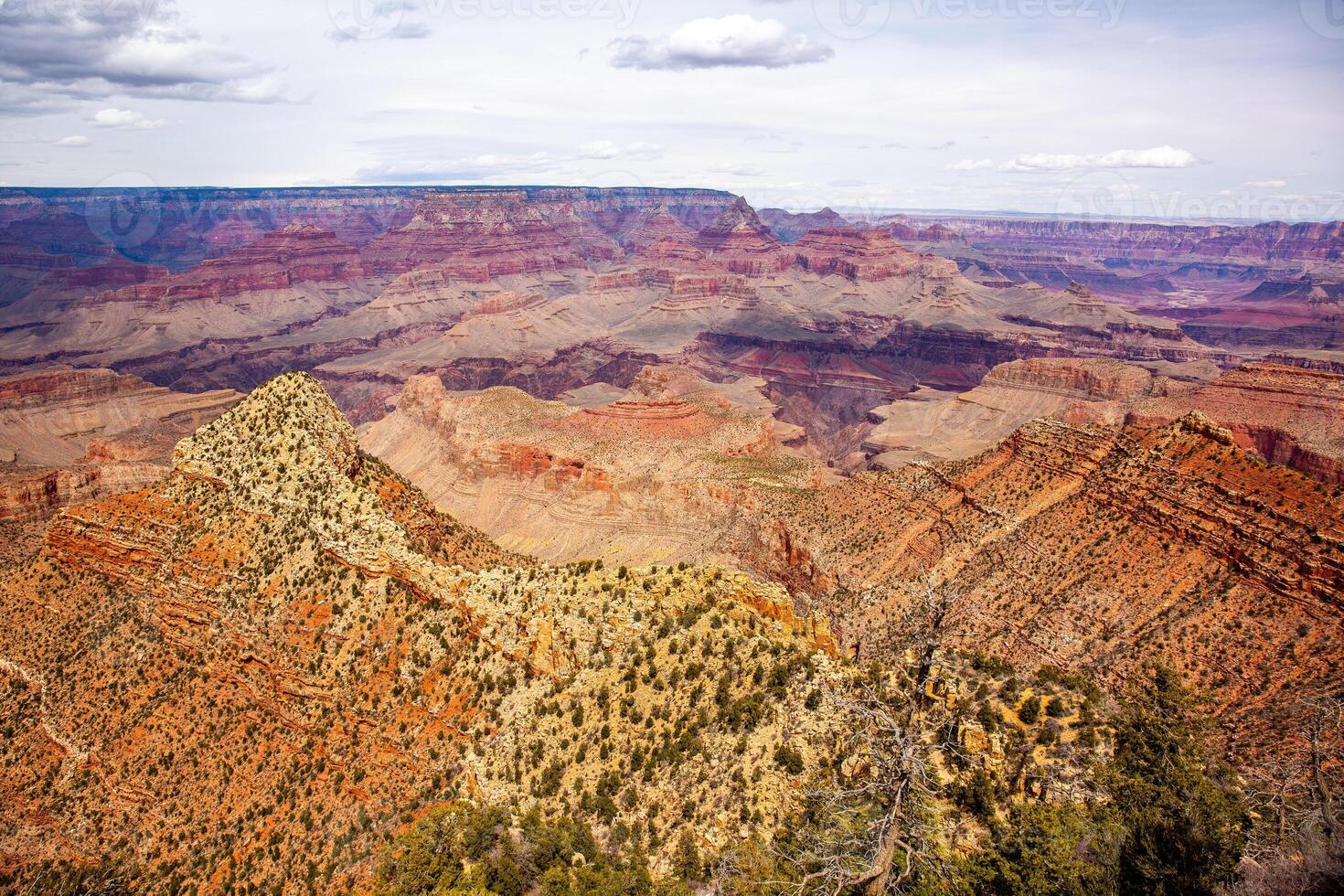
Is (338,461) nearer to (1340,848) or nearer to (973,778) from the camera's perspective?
(973,778)

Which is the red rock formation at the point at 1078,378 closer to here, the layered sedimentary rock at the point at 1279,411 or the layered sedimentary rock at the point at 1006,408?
the layered sedimentary rock at the point at 1006,408

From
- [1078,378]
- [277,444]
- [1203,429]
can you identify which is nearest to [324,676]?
[277,444]

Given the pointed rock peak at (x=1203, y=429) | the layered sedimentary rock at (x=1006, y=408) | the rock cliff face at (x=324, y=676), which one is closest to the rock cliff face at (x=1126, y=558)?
the pointed rock peak at (x=1203, y=429)

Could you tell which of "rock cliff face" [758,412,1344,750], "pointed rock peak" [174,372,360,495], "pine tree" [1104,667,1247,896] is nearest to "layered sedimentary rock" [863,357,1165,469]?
"rock cliff face" [758,412,1344,750]

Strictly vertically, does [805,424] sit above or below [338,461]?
below

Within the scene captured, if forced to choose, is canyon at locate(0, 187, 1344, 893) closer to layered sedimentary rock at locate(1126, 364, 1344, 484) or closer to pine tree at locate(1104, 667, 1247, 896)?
pine tree at locate(1104, 667, 1247, 896)

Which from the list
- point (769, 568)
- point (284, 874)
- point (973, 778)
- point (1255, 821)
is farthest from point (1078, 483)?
point (284, 874)
